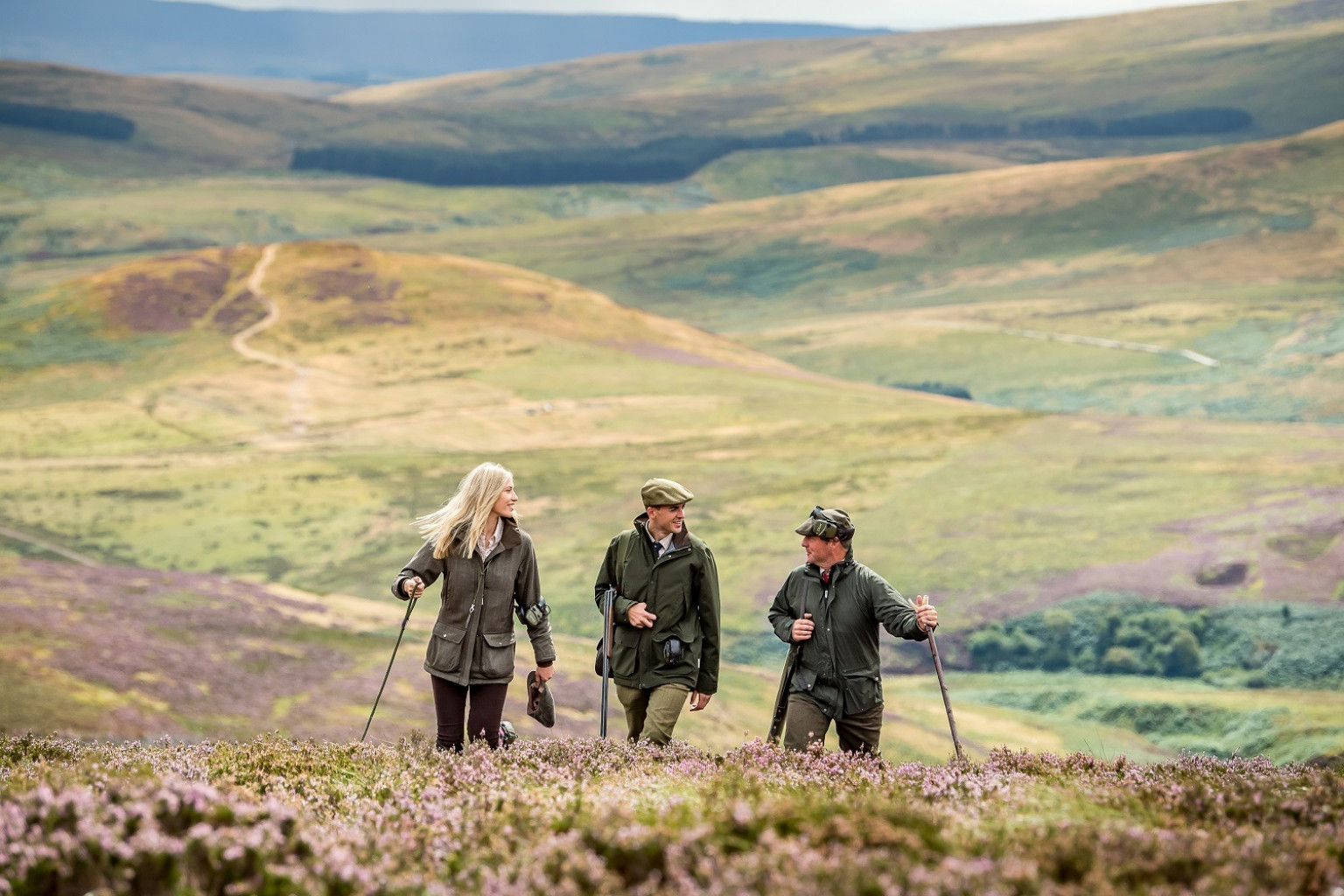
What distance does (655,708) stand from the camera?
12.0 m

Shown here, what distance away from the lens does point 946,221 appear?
Result: 14862 cm

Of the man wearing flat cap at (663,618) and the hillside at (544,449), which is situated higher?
the man wearing flat cap at (663,618)

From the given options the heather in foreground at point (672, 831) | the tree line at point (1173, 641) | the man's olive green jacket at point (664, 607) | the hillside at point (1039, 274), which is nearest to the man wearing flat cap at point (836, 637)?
the man's olive green jacket at point (664, 607)

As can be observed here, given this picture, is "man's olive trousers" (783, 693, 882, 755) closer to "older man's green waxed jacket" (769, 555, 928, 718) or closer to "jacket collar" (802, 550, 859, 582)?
"older man's green waxed jacket" (769, 555, 928, 718)

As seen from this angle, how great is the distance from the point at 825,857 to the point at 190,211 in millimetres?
169555

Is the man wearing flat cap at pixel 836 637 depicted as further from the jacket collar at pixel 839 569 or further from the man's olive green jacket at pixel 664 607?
the man's olive green jacket at pixel 664 607

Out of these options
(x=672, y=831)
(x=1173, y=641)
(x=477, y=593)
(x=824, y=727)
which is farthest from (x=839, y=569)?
(x=1173, y=641)

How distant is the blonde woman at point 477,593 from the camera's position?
11047 millimetres

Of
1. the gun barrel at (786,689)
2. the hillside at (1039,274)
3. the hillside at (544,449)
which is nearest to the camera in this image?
the gun barrel at (786,689)

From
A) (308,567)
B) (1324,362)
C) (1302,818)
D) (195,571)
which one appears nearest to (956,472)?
(308,567)

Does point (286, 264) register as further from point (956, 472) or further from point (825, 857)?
point (825, 857)

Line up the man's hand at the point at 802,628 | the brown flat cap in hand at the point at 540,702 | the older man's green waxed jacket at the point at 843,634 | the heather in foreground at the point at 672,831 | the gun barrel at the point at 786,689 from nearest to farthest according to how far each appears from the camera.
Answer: the heather in foreground at the point at 672,831 → the man's hand at the point at 802,628 → the older man's green waxed jacket at the point at 843,634 → the gun barrel at the point at 786,689 → the brown flat cap in hand at the point at 540,702

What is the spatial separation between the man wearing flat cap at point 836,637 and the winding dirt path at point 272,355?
180 ft

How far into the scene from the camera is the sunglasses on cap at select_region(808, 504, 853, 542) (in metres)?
11.3
